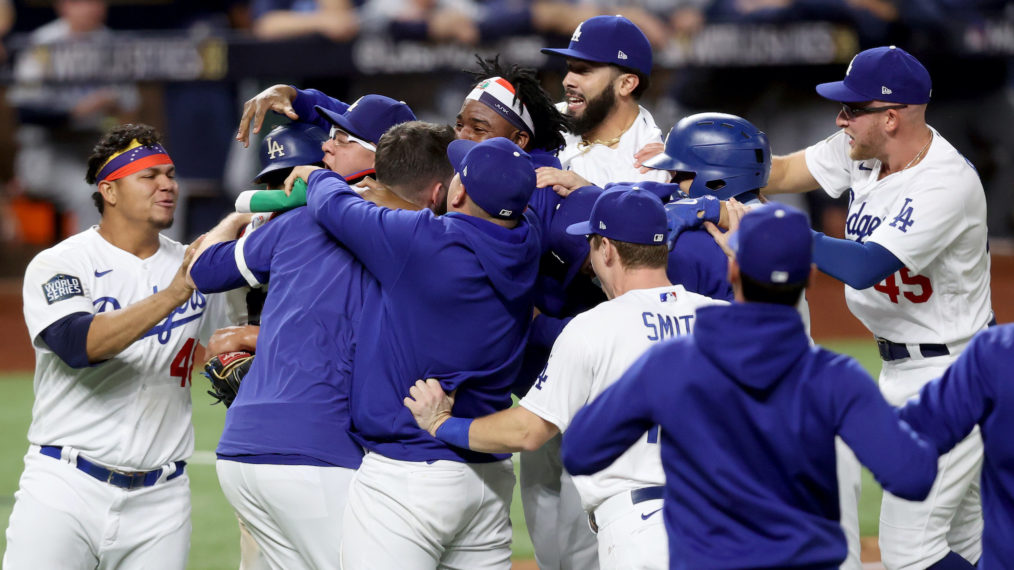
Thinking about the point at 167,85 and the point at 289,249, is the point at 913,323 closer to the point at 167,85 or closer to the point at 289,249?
the point at 289,249

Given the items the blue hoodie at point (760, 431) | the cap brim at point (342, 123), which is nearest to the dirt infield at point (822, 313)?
the cap brim at point (342, 123)

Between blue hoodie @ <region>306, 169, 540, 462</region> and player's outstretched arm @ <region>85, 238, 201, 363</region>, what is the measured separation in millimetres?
595

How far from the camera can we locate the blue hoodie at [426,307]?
383 cm

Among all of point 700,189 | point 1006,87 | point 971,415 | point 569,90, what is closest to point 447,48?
point 1006,87

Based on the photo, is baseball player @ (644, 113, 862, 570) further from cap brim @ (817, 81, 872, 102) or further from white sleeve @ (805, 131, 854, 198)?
white sleeve @ (805, 131, 854, 198)

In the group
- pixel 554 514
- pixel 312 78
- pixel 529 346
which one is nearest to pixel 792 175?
pixel 529 346

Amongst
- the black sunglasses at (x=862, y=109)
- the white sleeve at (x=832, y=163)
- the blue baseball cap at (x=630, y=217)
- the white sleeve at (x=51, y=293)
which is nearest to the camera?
the blue baseball cap at (x=630, y=217)

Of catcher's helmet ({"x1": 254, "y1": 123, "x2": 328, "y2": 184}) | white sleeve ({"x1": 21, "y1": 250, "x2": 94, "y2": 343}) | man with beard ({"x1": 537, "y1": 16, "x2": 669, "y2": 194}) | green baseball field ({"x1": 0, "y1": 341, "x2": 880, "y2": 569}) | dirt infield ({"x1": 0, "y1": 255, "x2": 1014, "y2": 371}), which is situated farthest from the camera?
dirt infield ({"x1": 0, "y1": 255, "x2": 1014, "y2": 371})

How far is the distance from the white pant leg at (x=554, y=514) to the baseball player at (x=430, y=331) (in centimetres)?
90

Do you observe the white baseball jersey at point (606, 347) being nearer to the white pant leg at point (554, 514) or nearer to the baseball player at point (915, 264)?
the white pant leg at point (554, 514)

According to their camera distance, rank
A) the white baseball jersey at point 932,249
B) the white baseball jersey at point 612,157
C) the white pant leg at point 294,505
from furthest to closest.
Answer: the white baseball jersey at point 612,157
the white baseball jersey at point 932,249
the white pant leg at point 294,505

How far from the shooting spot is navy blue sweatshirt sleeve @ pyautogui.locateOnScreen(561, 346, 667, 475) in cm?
287

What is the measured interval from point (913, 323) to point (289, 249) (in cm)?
260

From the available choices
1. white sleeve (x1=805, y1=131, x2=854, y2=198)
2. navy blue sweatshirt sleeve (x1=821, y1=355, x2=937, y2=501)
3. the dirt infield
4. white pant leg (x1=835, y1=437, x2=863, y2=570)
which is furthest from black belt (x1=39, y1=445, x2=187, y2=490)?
the dirt infield
